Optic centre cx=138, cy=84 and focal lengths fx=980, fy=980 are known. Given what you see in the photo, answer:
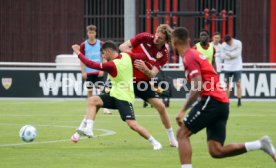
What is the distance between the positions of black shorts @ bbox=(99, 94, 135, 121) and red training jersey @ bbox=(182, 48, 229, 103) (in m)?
3.98

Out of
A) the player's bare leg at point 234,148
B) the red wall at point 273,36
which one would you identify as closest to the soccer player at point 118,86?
the player's bare leg at point 234,148

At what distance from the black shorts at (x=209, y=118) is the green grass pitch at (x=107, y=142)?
5.39 ft

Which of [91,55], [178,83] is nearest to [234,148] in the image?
[91,55]

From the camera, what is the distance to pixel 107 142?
58.0 ft

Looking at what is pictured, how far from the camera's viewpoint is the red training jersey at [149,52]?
17.3 meters

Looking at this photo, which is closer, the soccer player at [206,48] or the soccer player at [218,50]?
the soccer player at [206,48]

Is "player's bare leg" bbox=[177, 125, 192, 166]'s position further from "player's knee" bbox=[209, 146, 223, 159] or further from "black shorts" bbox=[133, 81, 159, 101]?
"black shorts" bbox=[133, 81, 159, 101]

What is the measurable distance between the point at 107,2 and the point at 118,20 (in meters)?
0.95

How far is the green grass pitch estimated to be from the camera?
14336 mm

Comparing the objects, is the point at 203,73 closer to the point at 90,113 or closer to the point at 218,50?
the point at 90,113

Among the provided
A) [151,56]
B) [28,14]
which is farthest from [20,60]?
[151,56]

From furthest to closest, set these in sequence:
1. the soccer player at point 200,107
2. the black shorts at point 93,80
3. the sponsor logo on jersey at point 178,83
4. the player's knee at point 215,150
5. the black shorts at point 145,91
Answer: the sponsor logo on jersey at point 178,83, the black shorts at point 93,80, the black shorts at point 145,91, the player's knee at point 215,150, the soccer player at point 200,107

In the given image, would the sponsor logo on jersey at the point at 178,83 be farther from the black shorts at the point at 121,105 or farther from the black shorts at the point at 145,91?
the black shorts at the point at 121,105

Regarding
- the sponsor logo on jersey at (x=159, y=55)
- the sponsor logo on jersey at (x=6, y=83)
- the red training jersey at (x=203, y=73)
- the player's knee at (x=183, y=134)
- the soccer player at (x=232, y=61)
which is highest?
the red training jersey at (x=203, y=73)
